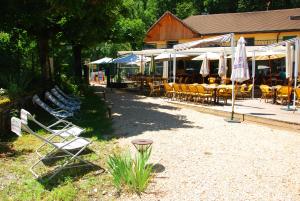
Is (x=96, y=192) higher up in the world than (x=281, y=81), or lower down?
lower down

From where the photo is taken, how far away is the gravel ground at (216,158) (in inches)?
221

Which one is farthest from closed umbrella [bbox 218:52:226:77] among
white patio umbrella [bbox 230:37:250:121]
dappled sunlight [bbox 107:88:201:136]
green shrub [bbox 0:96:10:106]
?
green shrub [bbox 0:96:10:106]

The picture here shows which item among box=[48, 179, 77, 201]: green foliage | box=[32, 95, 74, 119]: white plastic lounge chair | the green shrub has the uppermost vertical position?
the green shrub

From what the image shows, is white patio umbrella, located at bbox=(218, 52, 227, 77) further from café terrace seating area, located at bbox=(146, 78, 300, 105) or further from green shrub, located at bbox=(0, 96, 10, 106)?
green shrub, located at bbox=(0, 96, 10, 106)

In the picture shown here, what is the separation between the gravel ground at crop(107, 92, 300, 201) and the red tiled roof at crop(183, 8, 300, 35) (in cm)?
2790

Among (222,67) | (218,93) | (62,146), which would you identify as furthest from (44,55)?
(62,146)

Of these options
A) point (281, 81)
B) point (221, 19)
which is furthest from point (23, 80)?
point (221, 19)

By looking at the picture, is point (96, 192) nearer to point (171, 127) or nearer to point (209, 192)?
point (209, 192)

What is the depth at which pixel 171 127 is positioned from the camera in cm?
1070

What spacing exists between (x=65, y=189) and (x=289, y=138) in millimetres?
5956

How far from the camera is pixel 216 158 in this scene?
7.43 metres

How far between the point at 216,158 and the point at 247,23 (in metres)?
34.7

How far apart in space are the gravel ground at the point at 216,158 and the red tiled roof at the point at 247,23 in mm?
27897

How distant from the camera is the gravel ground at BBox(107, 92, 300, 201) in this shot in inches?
221
